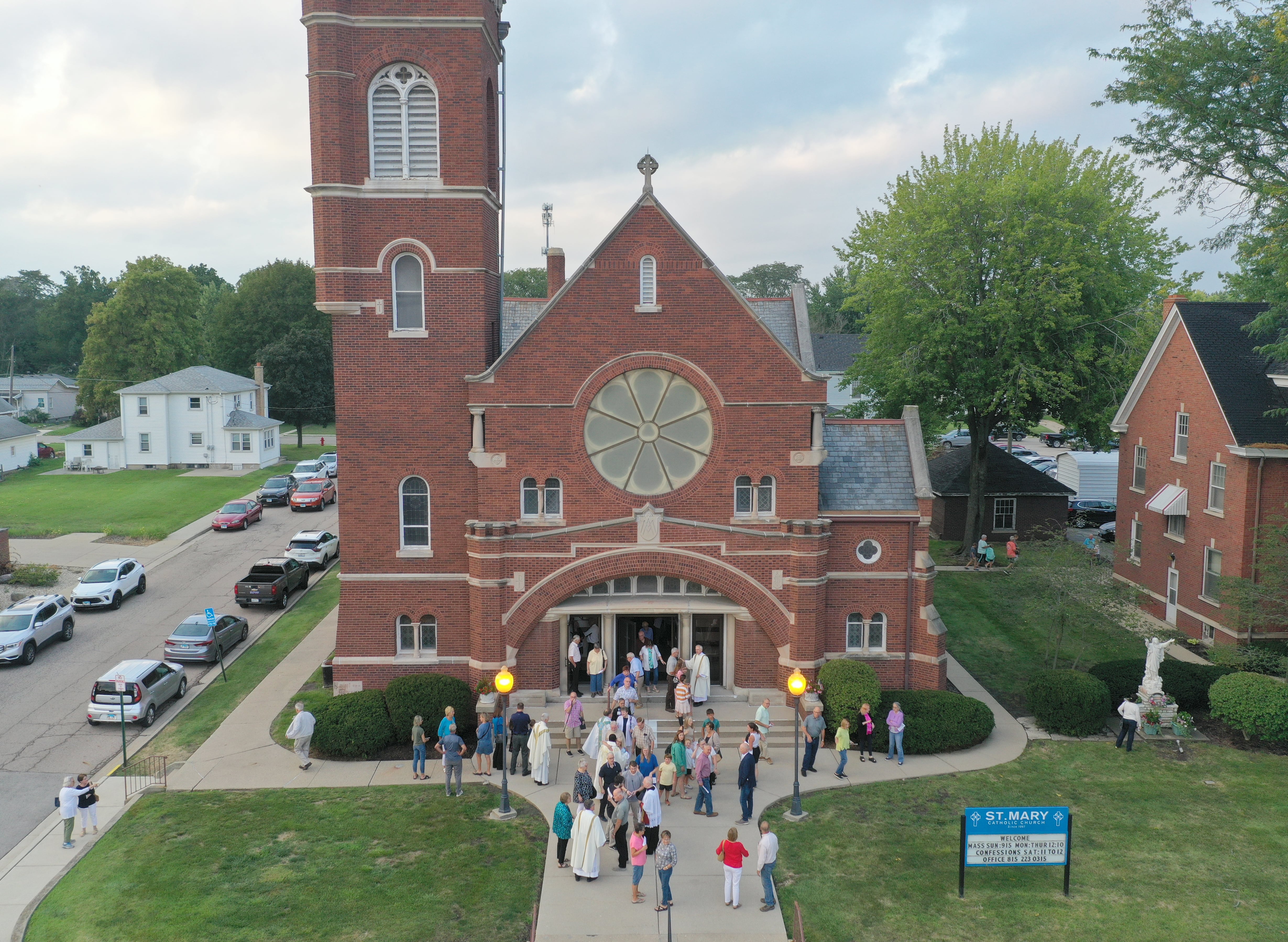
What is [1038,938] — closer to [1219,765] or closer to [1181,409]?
[1219,765]

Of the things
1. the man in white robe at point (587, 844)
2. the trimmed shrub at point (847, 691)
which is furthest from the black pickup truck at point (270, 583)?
the man in white robe at point (587, 844)

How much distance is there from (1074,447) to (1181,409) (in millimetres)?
34510

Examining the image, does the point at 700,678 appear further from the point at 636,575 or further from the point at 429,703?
the point at 429,703

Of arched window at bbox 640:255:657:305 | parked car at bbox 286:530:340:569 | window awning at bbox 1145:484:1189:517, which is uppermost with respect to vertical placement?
arched window at bbox 640:255:657:305

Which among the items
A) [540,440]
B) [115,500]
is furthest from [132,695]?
[115,500]

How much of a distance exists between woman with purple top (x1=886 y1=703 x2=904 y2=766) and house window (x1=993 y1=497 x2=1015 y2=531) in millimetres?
25915

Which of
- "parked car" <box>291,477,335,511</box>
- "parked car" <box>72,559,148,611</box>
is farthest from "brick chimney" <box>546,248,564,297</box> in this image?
"parked car" <box>291,477,335,511</box>

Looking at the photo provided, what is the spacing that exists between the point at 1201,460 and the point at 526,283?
278ft

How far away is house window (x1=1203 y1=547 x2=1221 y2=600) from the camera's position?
98.5ft

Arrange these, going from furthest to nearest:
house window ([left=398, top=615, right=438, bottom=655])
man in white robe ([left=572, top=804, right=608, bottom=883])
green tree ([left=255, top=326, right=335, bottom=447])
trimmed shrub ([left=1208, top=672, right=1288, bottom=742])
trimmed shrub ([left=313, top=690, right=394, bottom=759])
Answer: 1. green tree ([left=255, top=326, right=335, bottom=447])
2. house window ([left=398, top=615, right=438, bottom=655])
3. trimmed shrub ([left=1208, top=672, right=1288, bottom=742])
4. trimmed shrub ([left=313, top=690, right=394, bottom=759])
5. man in white robe ([left=572, top=804, right=608, bottom=883])

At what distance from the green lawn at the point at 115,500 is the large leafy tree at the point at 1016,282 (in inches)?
1423

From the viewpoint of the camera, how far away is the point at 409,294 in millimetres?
24203

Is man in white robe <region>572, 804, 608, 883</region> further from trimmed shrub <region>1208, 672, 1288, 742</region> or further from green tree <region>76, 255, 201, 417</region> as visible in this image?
green tree <region>76, 255, 201, 417</region>

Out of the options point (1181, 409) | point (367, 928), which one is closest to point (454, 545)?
point (367, 928)
